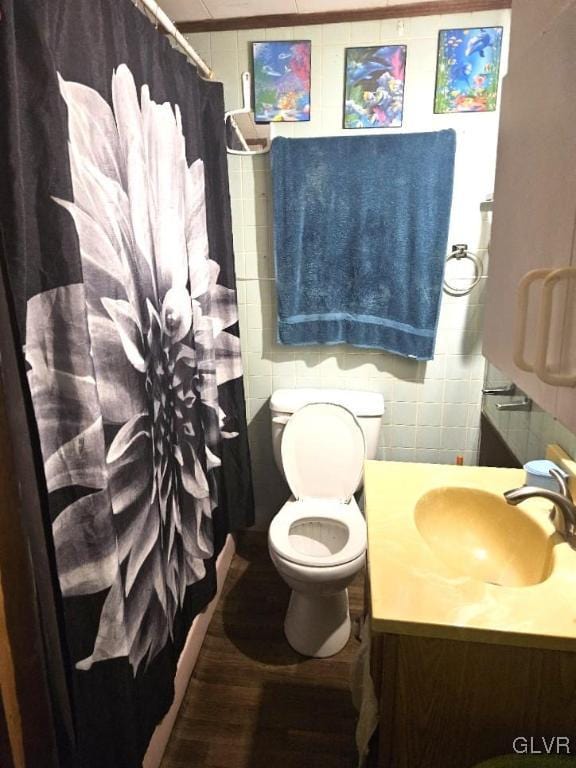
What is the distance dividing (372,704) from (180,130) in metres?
1.54

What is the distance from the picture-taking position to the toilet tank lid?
1967mm

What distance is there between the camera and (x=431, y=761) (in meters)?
0.89

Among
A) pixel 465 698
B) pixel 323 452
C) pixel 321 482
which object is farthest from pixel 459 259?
pixel 465 698

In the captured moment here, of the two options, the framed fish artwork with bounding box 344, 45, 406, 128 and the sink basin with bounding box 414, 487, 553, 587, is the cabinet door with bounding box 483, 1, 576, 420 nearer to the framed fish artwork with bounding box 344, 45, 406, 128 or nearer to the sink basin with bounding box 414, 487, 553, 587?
the sink basin with bounding box 414, 487, 553, 587

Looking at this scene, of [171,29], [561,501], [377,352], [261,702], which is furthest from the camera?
[377,352]

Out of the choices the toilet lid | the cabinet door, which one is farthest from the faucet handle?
the toilet lid

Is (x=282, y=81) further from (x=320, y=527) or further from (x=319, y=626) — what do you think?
(x=319, y=626)

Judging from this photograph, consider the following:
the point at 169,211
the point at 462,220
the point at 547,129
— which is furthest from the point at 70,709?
the point at 462,220

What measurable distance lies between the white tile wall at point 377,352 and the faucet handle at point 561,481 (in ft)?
3.43

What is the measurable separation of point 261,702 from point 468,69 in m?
2.40

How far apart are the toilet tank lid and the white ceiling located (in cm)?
149

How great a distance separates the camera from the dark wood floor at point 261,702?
1.39 metres

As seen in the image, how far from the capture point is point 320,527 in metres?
1.89

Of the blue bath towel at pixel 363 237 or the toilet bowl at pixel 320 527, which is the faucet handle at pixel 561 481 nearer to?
the toilet bowl at pixel 320 527
